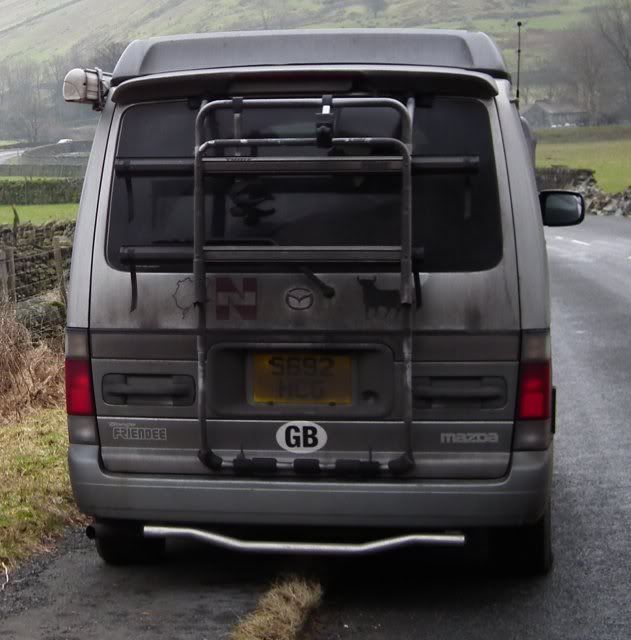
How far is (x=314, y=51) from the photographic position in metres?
5.14

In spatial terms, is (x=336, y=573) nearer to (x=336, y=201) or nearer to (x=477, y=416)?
(x=477, y=416)

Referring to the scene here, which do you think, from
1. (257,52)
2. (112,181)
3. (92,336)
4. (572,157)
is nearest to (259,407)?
(92,336)

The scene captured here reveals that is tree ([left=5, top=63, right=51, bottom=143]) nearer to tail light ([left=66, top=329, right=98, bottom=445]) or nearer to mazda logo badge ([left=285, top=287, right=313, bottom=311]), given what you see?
tail light ([left=66, top=329, right=98, bottom=445])

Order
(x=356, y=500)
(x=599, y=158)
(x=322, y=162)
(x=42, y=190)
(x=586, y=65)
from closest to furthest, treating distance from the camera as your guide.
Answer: (x=322, y=162)
(x=356, y=500)
(x=42, y=190)
(x=599, y=158)
(x=586, y=65)

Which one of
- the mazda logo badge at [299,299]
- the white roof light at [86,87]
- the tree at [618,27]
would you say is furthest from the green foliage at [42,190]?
the tree at [618,27]

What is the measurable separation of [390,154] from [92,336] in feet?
4.33

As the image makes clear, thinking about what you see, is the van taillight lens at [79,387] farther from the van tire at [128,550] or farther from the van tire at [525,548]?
the van tire at [525,548]

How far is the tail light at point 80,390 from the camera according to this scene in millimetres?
5051

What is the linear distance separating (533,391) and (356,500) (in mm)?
772

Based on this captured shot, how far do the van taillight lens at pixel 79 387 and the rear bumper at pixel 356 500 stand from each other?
35cm

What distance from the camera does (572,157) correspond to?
88562 mm

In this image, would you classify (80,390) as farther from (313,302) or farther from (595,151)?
(595,151)

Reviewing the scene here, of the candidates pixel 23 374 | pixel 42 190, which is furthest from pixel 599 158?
pixel 23 374

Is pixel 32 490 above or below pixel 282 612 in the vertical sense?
below
